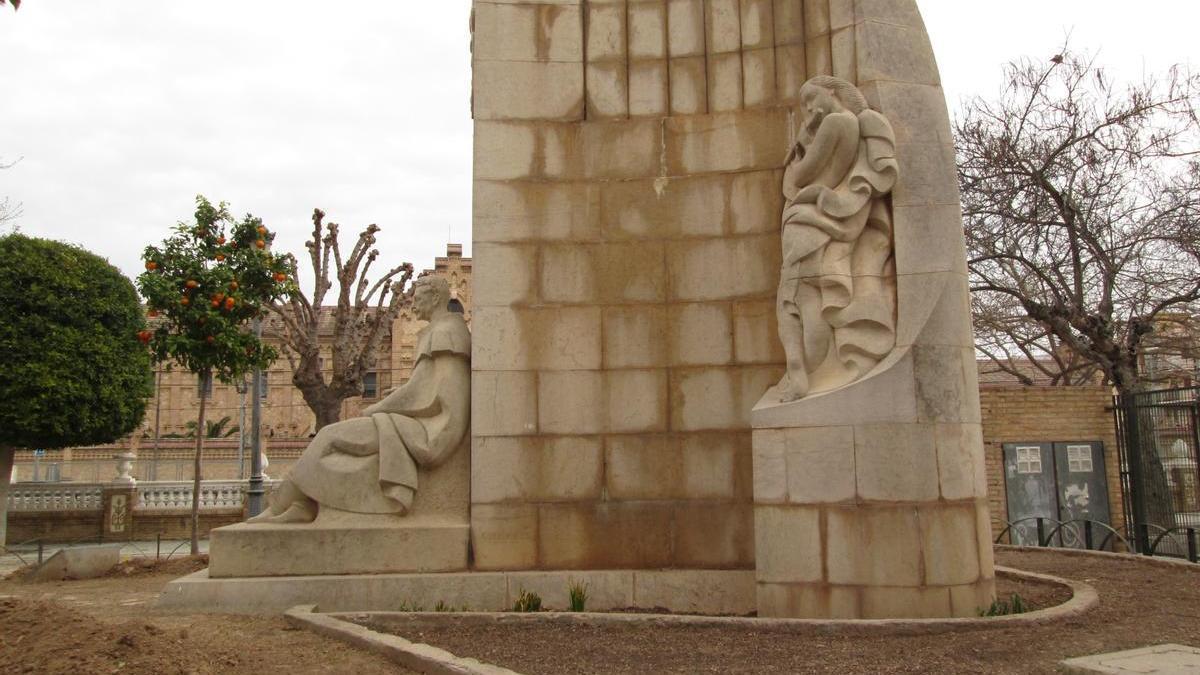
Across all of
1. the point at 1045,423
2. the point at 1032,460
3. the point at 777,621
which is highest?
the point at 1045,423

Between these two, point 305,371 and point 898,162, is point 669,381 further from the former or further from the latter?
point 305,371

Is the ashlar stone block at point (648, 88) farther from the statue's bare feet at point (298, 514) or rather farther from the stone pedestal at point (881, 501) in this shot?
the statue's bare feet at point (298, 514)

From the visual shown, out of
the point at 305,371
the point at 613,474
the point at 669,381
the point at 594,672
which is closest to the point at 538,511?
the point at 613,474

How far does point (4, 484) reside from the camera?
21.9 m

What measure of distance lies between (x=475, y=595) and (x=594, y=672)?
94.1 inches

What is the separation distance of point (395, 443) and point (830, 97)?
184 inches

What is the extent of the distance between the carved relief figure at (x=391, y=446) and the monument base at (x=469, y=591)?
677 mm

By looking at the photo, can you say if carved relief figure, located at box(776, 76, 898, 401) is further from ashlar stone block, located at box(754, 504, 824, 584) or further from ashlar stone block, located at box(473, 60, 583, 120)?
ashlar stone block, located at box(473, 60, 583, 120)

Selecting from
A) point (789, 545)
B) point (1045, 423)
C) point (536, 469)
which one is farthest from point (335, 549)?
point (1045, 423)

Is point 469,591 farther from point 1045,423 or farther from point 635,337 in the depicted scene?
point 1045,423

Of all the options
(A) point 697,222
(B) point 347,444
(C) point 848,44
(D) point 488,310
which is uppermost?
(C) point 848,44

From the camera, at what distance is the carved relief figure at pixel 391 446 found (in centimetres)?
827

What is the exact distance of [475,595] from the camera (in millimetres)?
7941

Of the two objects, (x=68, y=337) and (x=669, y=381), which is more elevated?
(x=68, y=337)
